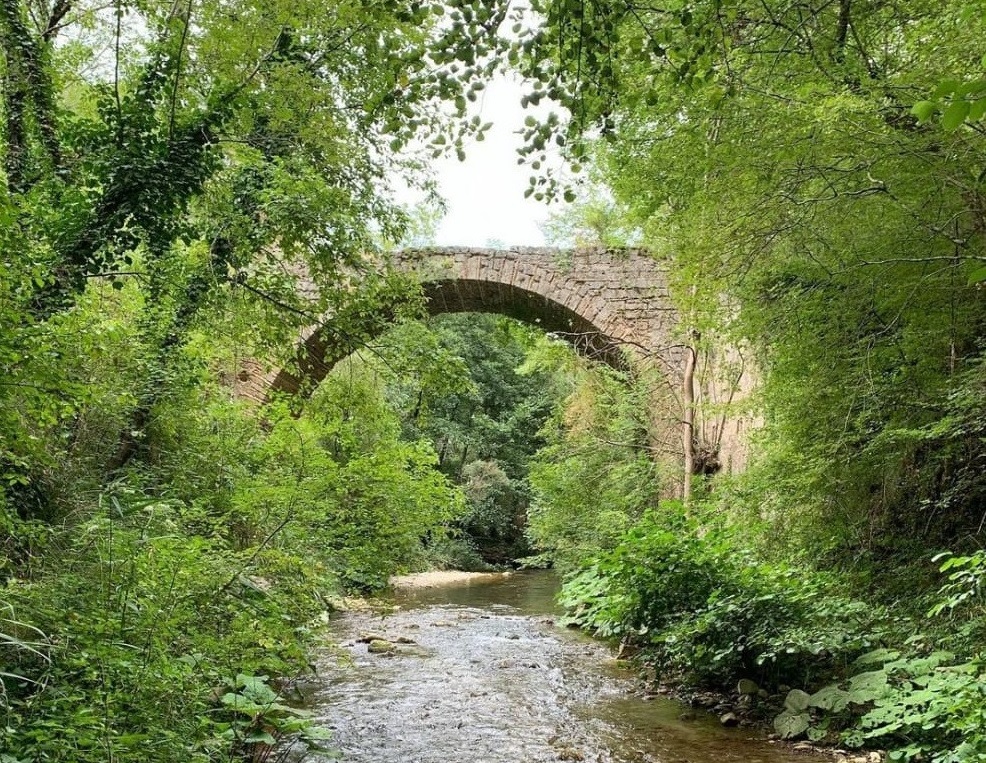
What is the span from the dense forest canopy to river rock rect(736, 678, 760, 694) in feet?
0.30

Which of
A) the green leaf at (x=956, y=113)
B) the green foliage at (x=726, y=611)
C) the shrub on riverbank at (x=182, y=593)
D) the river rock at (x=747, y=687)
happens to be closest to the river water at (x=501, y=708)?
the river rock at (x=747, y=687)

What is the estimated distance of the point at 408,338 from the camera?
509cm

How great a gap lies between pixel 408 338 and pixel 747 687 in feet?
9.84

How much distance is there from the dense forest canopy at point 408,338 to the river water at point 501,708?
1.17ft

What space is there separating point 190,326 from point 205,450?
1051mm

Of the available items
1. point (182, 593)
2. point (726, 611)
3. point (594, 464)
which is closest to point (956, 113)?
point (182, 593)

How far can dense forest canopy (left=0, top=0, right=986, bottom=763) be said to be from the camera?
2617 mm

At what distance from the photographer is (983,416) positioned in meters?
3.48

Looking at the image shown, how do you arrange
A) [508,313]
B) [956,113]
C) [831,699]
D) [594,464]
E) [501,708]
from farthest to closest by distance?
[508,313] → [594,464] → [501,708] → [831,699] → [956,113]

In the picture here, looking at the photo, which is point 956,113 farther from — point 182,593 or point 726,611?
point 726,611

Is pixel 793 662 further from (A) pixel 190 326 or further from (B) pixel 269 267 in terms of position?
(A) pixel 190 326

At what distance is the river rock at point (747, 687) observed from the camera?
4.15 meters

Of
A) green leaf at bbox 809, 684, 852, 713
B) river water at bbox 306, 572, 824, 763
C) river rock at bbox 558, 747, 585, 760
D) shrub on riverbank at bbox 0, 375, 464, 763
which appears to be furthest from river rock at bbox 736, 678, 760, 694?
shrub on riverbank at bbox 0, 375, 464, 763

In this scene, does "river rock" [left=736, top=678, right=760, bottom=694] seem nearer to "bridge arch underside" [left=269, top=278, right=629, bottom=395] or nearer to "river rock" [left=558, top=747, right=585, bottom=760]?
"river rock" [left=558, top=747, right=585, bottom=760]
